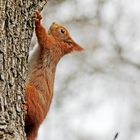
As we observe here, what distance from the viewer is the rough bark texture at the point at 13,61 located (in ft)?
8.10

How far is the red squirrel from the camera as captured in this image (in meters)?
3.57

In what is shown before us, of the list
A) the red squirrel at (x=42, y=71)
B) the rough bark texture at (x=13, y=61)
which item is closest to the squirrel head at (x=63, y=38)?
the red squirrel at (x=42, y=71)

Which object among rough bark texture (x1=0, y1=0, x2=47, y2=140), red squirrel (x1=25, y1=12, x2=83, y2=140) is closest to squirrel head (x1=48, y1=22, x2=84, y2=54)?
red squirrel (x1=25, y1=12, x2=83, y2=140)

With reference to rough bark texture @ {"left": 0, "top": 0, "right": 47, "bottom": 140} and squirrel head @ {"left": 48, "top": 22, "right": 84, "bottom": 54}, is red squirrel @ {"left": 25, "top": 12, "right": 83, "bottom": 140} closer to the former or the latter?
squirrel head @ {"left": 48, "top": 22, "right": 84, "bottom": 54}

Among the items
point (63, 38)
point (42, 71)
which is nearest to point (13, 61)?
point (42, 71)

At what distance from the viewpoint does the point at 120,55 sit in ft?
29.9

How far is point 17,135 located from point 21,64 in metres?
0.42

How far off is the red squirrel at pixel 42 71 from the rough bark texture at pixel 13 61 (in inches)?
15.2

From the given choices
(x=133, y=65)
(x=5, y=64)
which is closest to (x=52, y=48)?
(x=5, y=64)

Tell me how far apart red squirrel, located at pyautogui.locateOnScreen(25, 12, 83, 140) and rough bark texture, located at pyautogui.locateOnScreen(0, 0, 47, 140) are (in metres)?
0.39

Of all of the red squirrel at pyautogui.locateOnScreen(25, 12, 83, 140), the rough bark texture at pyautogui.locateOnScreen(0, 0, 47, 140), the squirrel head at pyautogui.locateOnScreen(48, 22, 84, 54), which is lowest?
the rough bark texture at pyautogui.locateOnScreen(0, 0, 47, 140)

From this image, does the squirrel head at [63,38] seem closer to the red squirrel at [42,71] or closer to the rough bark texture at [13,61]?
the red squirrel at [42,71]

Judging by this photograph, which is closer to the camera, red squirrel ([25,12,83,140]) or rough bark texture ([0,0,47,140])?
rough bark texture ([0,0,47,140])

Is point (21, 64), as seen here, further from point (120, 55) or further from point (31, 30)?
point (120, 55)
